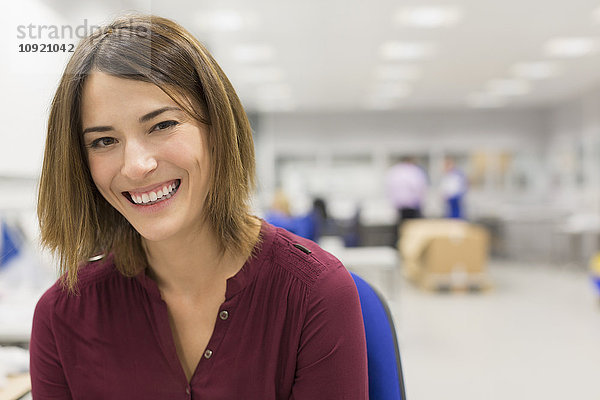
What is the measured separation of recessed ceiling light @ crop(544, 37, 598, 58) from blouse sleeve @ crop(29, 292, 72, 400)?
22.7ft

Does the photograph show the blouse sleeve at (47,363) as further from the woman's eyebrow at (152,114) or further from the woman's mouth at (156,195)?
the woman's eyebrow at (152,114)

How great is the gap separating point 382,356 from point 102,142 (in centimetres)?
64

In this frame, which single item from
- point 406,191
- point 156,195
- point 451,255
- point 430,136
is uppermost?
point 430,136

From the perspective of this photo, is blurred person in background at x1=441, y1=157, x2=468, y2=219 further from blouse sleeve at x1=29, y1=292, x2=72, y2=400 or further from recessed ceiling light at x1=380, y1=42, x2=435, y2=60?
blouse sleeve at x1=29, y1=292, x2=72, y2=400

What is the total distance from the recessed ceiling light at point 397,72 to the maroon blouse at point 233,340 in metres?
7.22

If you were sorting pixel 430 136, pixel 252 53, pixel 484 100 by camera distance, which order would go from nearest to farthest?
1. pixel 252 53
2. pixel 484 100
3. pixel 430 136

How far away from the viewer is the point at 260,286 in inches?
40.6

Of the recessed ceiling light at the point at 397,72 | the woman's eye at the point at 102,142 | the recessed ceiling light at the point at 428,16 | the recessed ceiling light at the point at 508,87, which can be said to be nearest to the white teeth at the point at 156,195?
the woman's eye at the point at 102,142

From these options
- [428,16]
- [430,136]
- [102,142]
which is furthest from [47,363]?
[430,136]

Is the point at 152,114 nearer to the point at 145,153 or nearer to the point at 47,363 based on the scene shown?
the point at 145,153

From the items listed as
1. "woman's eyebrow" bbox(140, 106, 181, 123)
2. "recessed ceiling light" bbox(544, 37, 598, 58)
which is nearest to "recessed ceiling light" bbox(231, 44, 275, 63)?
"recessed ceiling light" bbox(544, 37, 598, 58)

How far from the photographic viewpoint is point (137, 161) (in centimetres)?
92

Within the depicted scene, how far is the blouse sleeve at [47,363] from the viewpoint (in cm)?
104

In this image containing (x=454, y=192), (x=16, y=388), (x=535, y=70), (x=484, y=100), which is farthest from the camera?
(x=484, y=100)
